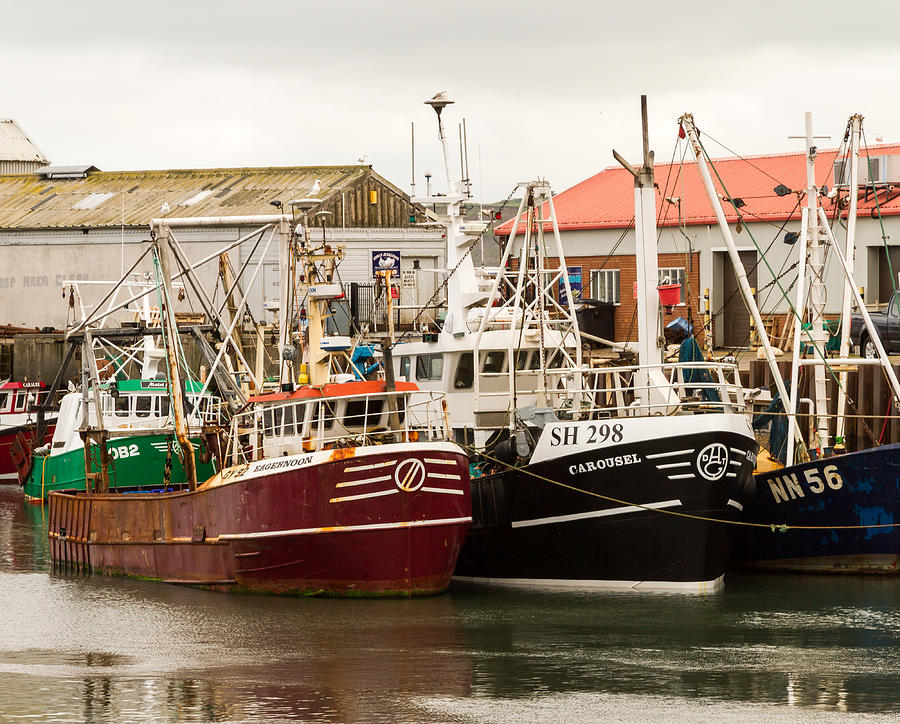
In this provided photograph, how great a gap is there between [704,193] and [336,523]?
25903 millimetres

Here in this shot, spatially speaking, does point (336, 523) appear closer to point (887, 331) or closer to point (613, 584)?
point (613, 584)

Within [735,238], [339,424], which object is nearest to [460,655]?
[339,424]

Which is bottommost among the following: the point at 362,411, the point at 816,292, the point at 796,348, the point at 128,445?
the point at 128,445

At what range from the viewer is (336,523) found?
2075cm

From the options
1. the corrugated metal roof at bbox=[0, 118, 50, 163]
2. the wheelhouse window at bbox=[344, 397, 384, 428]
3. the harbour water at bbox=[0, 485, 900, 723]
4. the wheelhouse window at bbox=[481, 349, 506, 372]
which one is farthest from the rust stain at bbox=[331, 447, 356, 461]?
the corrugated metal roof at bbox=[0, 118, 50, 163]

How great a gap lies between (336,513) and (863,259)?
22.5 metres

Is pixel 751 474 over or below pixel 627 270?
below

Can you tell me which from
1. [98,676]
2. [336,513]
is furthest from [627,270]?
[98,676]

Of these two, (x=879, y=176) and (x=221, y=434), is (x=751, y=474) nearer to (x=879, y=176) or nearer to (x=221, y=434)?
(x=221, y=434)

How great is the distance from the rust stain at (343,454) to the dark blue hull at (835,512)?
22.1 feet

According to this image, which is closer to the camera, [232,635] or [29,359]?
[232,635]

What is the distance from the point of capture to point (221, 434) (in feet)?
82.5

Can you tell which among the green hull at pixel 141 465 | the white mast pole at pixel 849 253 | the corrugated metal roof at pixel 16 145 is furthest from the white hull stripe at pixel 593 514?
the corrugated metal roof at pixel 16 145

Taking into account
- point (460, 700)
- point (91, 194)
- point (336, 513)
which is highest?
point (91, 194)
